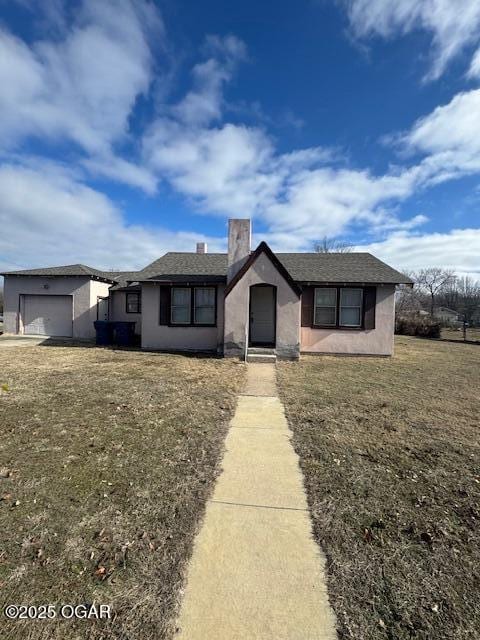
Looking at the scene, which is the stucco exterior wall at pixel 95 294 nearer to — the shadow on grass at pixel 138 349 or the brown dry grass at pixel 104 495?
the shadow on grass at pixel 138 349

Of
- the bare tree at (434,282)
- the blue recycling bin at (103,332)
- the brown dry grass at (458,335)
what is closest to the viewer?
the blue recycling bin at (103,332)

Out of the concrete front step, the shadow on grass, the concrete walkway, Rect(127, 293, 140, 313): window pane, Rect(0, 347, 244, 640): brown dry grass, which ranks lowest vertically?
the concrete walkway

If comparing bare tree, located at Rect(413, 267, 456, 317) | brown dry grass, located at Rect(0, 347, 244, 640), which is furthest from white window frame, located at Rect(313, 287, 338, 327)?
bare tree, located at Rect(413, 267, 456, 317)

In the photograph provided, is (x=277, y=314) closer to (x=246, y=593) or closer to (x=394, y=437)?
(x=394, y=437)

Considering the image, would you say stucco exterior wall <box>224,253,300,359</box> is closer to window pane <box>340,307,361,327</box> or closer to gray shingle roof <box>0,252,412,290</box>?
gray shingle roof <box>0,252,412,290</box>

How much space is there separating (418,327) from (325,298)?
14334 millimetres

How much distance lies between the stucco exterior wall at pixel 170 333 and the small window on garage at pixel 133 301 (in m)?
3.98

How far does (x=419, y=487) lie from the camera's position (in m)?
3.47

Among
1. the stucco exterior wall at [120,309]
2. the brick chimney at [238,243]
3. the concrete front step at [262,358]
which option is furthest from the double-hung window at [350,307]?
the stucco exterior wall at [120,309]

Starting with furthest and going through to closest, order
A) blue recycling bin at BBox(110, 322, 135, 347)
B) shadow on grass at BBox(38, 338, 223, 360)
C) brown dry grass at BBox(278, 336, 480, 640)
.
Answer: blue recycling bin at BBox(110, 322, 135, 347)
shadow on grass at BBox(38, 338, 223, 360)
brown dry grass at BBox(278, 336, 480, 640)

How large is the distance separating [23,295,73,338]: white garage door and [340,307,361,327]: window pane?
13568mm

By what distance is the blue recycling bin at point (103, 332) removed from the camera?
1457 cm

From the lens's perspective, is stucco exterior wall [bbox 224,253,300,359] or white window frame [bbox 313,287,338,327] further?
white window frame [bbox 313,287,338,327]

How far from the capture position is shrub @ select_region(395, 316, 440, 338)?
875 inches
